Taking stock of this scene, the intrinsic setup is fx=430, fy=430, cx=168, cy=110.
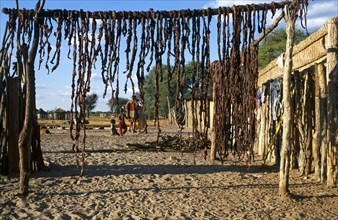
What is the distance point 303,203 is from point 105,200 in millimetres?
2740

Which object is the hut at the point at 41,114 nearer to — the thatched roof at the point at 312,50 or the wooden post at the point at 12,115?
the wooden post at the point at 12,115

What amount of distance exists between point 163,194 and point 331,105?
9.48ft

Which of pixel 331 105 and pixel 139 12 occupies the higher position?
pixel 139 12

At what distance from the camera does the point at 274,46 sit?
27.1 m

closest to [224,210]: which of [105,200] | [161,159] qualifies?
[105,200]

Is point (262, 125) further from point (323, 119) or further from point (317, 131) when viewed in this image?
point (323, 119)

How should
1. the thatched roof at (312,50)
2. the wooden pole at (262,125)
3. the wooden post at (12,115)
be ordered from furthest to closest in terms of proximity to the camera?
1. the wooden pole at (262,125)
2. the wooden post at (12,115)
3. the thatched roof at (312,50)

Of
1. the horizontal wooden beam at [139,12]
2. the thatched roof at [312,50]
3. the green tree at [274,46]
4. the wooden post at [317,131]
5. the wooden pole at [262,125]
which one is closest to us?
the horizontal wooden beam at [139,12]

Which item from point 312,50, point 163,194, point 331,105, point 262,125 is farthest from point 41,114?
point 331,105

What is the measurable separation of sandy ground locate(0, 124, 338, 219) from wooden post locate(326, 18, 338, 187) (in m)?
0.29

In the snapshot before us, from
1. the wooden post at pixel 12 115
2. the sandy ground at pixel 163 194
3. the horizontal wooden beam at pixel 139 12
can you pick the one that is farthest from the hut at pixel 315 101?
the wooden post at pixel 12 115

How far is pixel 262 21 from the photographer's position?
17.7ft

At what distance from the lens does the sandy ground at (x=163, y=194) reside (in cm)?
543

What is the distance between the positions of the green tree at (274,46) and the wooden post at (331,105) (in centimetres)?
2034
